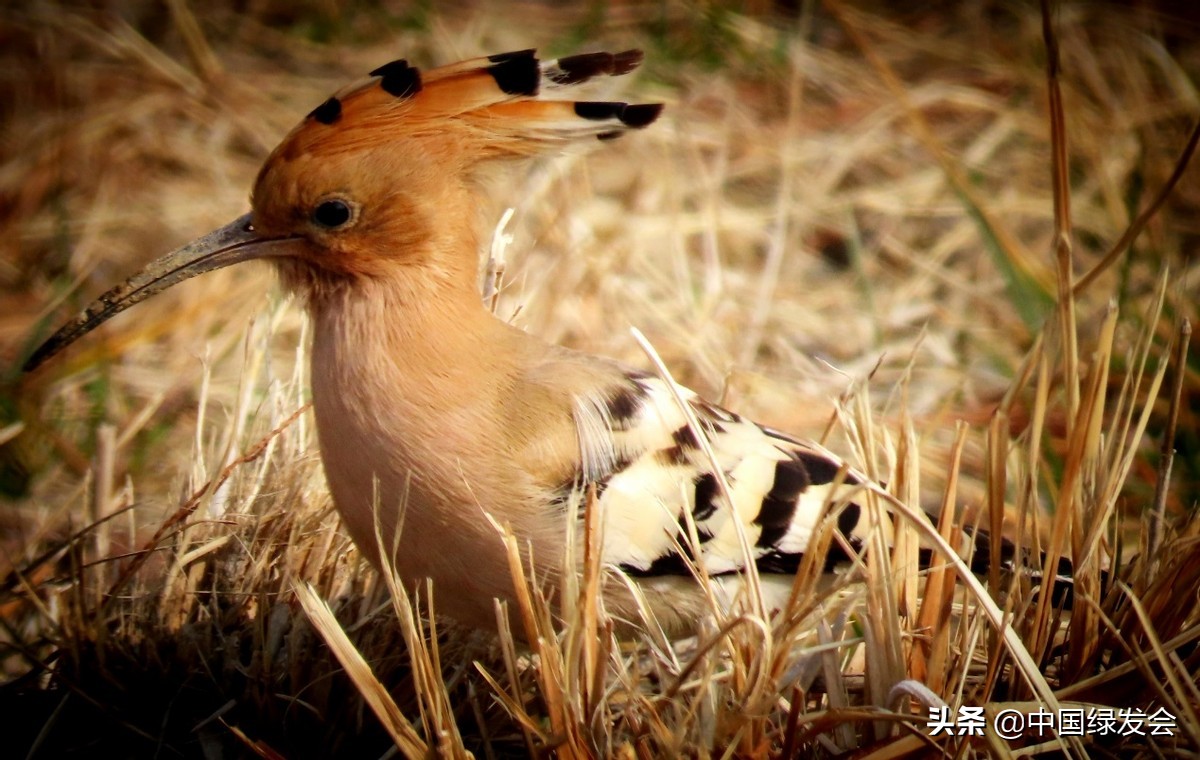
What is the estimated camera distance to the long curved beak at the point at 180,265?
160 cm

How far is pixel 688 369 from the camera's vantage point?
2775mm

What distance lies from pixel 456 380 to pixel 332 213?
0.89ft

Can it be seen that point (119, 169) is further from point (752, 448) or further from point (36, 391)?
point (752, 448)

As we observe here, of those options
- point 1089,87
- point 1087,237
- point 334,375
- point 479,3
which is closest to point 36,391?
point 334,375

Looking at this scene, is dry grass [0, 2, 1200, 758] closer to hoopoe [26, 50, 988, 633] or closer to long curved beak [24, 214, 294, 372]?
hoopoe [26, 50, 988, 633]

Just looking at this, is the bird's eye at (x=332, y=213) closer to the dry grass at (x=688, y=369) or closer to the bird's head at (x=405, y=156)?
the bird's head at (x=405, y=156)

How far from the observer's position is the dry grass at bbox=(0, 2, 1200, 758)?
52.8 inches

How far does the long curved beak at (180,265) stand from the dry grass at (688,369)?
0.81 feet

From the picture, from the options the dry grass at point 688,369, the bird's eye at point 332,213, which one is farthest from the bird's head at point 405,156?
the dry grass at point 688,369

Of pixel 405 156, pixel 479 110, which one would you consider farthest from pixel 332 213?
pixel 479 110

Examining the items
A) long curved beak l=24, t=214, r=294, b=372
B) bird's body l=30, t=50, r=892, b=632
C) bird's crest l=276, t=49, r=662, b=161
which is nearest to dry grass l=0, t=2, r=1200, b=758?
bird's body l=30, t=50, r=892, b=632

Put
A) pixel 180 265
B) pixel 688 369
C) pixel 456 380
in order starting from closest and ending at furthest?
pixel 456 380, pixel 180 265, pixel 688 369

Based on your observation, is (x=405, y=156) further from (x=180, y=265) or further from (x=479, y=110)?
(x=180, y=265)

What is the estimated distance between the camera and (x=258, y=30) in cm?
405
